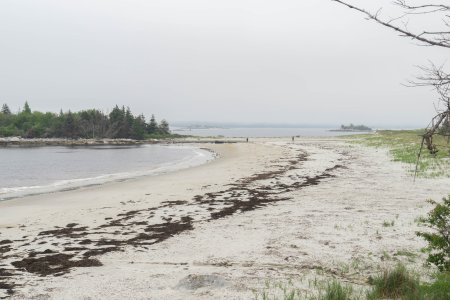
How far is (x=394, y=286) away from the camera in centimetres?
645

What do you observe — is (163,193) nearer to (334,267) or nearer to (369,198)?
(369,198)

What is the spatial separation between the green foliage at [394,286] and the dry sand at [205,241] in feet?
2.01

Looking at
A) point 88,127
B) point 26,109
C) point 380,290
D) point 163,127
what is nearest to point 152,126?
point 163,127

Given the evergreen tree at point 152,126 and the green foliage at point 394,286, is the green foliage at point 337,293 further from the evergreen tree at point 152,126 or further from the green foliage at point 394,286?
the evergreen tree at point 152,126

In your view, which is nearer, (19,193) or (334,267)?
(334,267)

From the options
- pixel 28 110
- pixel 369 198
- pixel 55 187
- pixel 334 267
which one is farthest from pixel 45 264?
pixel 28 110

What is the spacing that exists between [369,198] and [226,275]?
10.0 metres

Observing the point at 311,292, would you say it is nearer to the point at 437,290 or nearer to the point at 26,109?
the point at 437,290

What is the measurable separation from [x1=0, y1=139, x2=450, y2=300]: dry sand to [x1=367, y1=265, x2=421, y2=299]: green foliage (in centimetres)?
61

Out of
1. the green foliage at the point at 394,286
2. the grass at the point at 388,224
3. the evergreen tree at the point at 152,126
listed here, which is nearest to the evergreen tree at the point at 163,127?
the evergreen tree at the point at 152,126

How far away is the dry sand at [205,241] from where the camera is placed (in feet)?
24.1

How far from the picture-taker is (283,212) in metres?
13.7

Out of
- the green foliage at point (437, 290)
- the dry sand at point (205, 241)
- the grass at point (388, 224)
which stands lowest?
the dry sand at point (205, 241)

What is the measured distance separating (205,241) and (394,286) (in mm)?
5081
